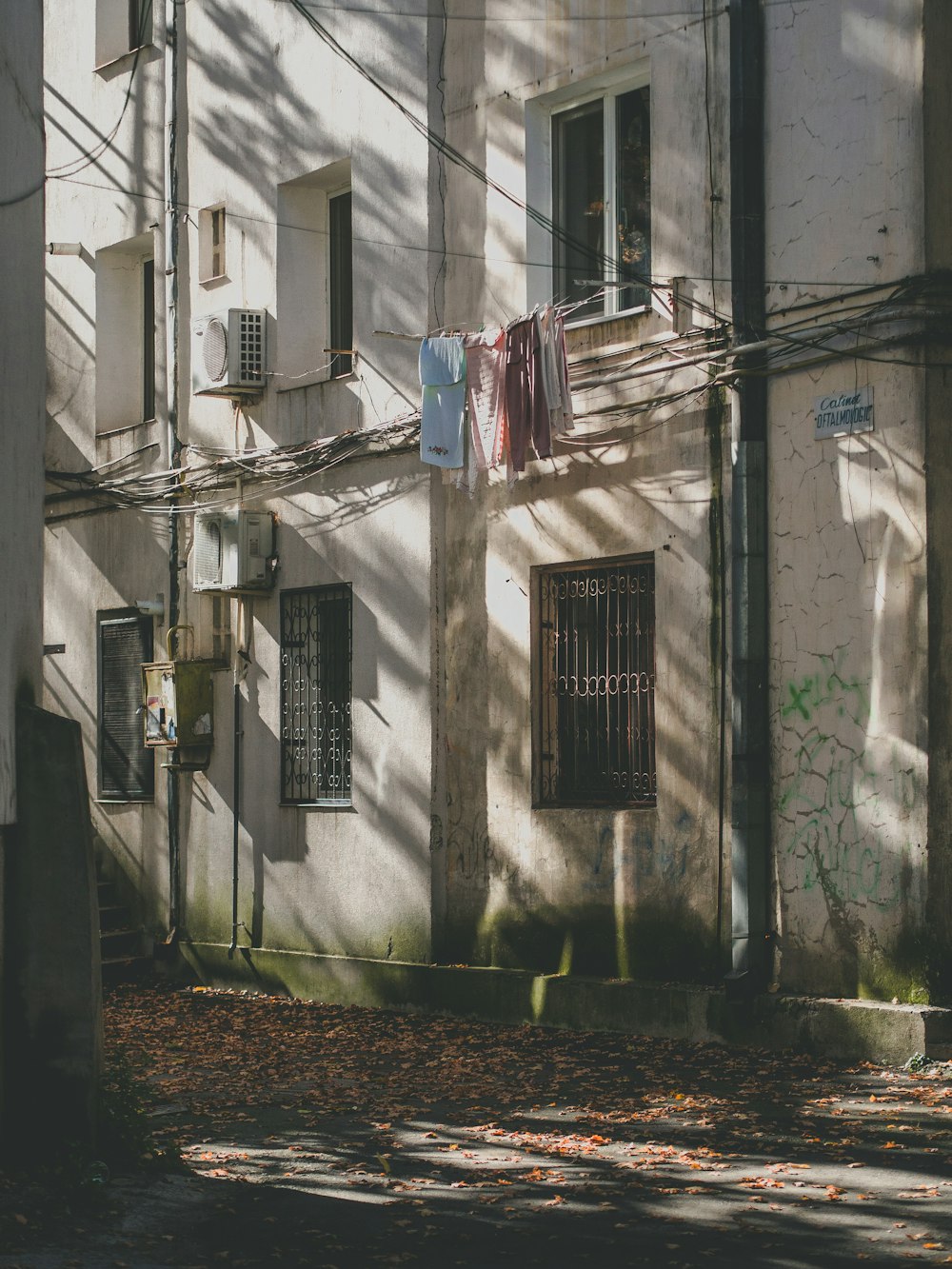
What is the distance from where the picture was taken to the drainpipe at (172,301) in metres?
17.1

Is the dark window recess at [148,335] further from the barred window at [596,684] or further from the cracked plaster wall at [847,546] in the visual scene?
the cracked plaster wall at [847,546]

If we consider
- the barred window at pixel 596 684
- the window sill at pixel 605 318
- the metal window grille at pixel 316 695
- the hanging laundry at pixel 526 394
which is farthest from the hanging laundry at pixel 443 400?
the metal window grille at pixel 316 695

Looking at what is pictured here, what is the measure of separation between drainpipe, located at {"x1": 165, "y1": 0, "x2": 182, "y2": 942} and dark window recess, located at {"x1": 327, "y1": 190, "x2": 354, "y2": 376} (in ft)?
6.60

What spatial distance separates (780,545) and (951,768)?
5.94 feet

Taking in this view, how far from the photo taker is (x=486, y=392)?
1302 cm

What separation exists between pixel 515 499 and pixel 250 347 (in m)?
3.66

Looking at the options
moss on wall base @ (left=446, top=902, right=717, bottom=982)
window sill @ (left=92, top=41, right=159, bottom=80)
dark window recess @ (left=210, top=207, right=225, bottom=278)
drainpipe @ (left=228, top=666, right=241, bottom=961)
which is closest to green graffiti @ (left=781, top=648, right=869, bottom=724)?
moss on wall base @ (left=446, top=902, right=717, bottom=982)

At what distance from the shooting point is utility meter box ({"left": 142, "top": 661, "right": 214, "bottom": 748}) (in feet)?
53.7

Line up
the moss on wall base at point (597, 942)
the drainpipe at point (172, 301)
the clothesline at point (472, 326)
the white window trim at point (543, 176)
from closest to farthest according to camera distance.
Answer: the moss on wall base at point (597, 942) < the clothesline at point (472, 326) < the white window trim at point (543, 176) < the drainpipe at point (172, 301)

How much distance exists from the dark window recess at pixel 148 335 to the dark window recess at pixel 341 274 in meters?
3.11

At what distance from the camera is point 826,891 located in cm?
1099

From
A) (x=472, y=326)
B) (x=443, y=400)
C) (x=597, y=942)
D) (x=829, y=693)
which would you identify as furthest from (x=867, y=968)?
(x=472, y=326)

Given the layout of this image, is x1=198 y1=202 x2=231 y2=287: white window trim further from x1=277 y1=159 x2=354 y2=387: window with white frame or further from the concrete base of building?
the concrete base of building

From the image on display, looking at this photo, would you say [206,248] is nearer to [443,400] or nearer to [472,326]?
[472,326]
